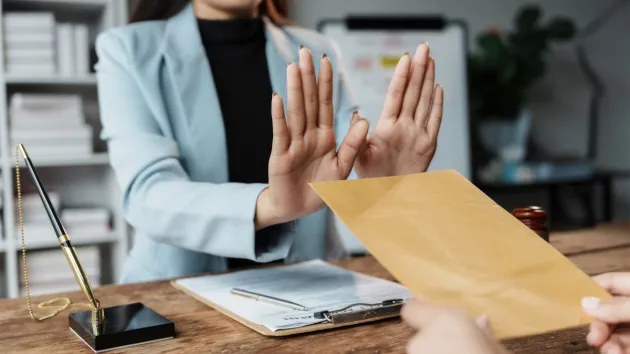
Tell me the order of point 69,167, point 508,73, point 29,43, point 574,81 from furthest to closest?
1. point 574,81
2. point 508,73
3. point 69,167
4. point 29,43

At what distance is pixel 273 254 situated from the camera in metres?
0.96

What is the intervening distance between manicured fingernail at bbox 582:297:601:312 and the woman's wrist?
44cm

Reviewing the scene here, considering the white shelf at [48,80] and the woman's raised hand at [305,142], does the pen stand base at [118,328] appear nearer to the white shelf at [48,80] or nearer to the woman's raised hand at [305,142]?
the woman's raised hand at [305,142]

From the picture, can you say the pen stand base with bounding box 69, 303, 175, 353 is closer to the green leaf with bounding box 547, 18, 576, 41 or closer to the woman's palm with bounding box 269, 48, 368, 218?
the woman's palm with bounding box 269, 48, 368, 218

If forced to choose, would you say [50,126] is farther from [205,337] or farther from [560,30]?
[560,30]

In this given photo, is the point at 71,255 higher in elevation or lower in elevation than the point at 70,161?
higher

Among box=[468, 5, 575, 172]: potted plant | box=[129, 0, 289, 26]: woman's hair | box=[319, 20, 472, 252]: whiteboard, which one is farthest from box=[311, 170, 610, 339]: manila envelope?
box=[468, 5, 575, 172]: potted plant

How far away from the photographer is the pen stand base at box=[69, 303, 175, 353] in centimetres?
68

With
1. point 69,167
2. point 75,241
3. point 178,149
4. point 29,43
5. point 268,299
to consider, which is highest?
point 29,43

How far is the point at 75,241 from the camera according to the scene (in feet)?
8.48

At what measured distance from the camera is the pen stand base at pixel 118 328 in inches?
26.6

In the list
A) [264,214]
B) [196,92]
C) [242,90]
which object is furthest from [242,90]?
[264,214]

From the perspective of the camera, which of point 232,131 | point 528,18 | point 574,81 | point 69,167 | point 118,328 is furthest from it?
point 574,81

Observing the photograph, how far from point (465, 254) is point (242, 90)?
1.00m
